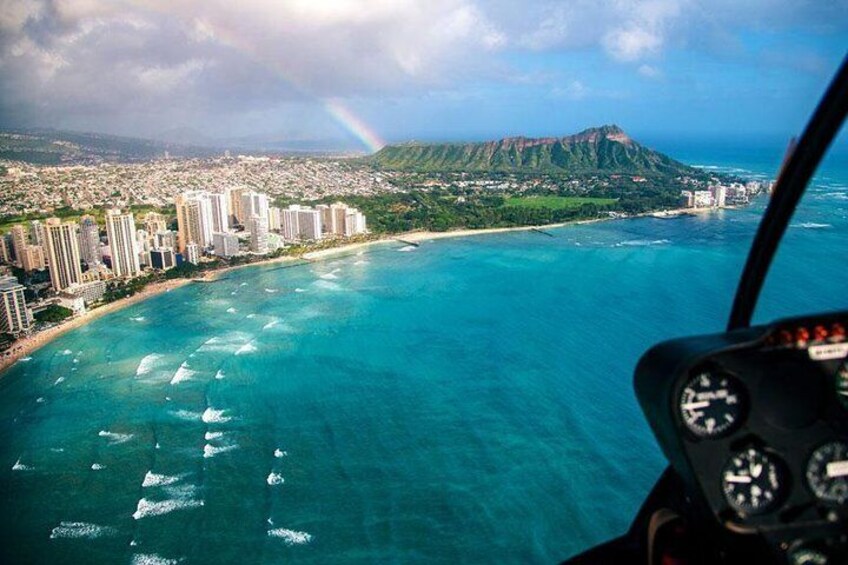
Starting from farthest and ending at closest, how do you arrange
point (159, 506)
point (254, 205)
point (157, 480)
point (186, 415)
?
point (254, 205)
point (186, 415)
point (157, 480)
point (159, 506)

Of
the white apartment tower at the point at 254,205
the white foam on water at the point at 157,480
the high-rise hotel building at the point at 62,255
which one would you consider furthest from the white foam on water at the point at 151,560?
the white apartment tower at the point at 254,205

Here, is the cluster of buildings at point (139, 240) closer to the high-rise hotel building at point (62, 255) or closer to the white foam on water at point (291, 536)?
the high-rise hotel building at point (62, 255)

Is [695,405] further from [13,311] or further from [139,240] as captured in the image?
[139,240]

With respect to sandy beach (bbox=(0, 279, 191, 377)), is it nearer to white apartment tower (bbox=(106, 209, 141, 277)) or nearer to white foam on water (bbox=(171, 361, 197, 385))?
white apartment tower (bbox=(106, 209, 141, 277))

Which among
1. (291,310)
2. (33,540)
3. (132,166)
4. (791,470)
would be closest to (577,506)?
(33,540)

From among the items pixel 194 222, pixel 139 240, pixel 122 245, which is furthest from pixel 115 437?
pixel 194 222

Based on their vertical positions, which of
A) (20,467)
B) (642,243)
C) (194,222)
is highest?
(194,222)
